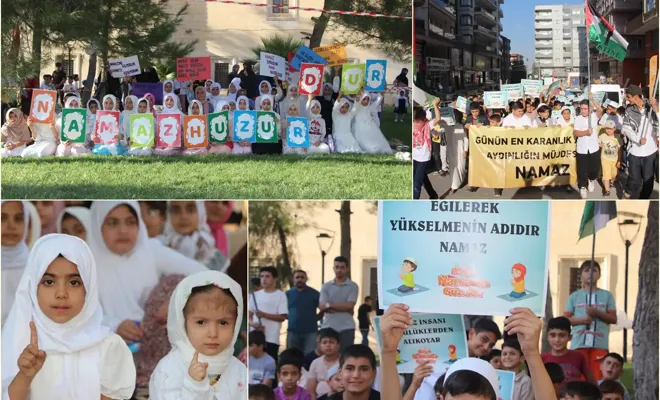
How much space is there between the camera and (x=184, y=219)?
448 centimetres

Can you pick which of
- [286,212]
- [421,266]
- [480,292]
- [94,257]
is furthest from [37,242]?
[480,292]

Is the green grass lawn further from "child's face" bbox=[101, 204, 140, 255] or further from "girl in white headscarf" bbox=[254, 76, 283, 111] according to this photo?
"child's face" bbox=[101, 204, 140, 255]

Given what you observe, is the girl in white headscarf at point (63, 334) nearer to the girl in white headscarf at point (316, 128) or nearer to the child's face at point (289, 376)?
the child's face at point (289, 376)

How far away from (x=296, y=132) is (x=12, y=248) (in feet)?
8.24

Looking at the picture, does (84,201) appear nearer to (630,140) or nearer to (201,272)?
(201,272)

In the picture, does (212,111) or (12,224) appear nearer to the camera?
(12,224)

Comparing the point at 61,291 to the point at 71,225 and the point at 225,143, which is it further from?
the point at 225,143

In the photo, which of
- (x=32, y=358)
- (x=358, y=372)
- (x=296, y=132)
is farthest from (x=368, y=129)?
(x=32, y=358)

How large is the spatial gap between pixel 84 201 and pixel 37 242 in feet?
1.10

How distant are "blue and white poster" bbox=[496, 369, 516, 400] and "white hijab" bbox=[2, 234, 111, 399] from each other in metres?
2.13

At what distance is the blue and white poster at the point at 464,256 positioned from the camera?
4316 millimetres

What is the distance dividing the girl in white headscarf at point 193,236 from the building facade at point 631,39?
254 centimetres

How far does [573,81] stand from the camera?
16.8ft

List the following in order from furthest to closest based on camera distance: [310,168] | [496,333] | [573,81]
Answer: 1. [310,168]
2. [573,81]
3. [496,333]
